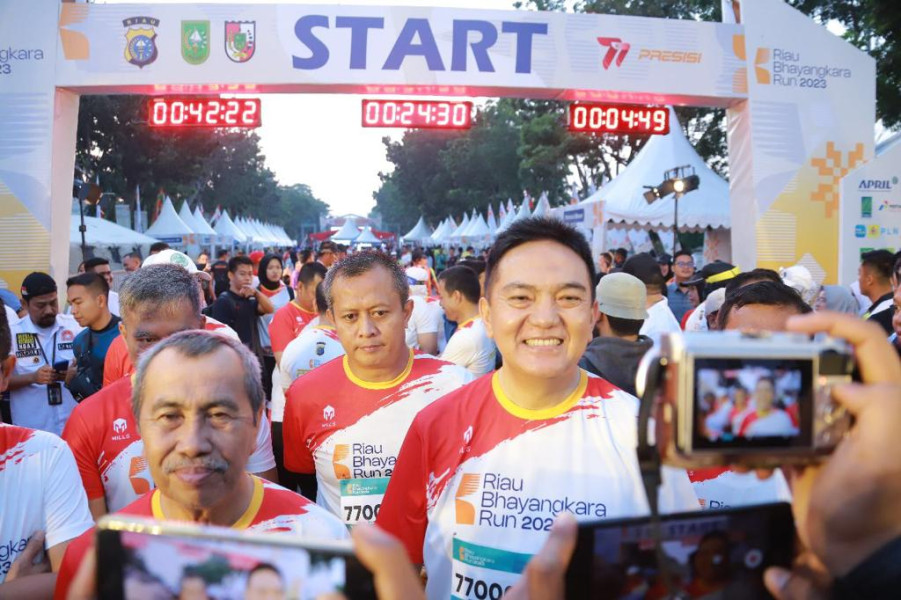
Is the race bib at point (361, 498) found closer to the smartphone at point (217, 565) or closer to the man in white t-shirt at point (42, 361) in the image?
the smartphone at point (217, 565)

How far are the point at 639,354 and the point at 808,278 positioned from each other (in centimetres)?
253

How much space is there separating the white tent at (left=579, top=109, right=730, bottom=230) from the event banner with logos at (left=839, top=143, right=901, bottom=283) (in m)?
4.29

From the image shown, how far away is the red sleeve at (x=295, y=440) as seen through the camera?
131 inches

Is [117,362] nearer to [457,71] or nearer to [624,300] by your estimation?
[624,300]

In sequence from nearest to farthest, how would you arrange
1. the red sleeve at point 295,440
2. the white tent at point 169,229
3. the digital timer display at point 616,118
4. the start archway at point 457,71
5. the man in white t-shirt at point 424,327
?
the red sleeve at point 295,440 → the man in white t-shirt at point 424,327 → the start archway at point 457,71 → the digital timer display at point 616,118 → the white tent at point 169,229

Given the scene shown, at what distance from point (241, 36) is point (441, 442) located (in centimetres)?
912

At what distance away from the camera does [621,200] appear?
48.7 ft

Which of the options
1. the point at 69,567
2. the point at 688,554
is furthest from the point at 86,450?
the point at 688,554

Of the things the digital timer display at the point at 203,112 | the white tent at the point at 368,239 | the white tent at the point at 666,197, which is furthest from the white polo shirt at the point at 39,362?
the white tent at the point at 368,239

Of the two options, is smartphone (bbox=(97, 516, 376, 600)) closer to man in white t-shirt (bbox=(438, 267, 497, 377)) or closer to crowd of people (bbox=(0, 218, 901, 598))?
crowd of people (bbox=(0, 218, 901, 598))

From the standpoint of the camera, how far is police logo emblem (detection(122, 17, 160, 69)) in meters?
9.82

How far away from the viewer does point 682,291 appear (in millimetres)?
8852

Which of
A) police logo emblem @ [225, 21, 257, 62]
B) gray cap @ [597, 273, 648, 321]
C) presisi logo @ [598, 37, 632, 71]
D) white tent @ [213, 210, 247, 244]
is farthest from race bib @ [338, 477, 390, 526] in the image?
white tent @ [213, 210, 247, 244]

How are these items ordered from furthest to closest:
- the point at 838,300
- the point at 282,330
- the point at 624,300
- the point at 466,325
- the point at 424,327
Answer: the point at 424,327
the point at 282,330
the point at 838,300
the point at 466,325
the point at 624,300
